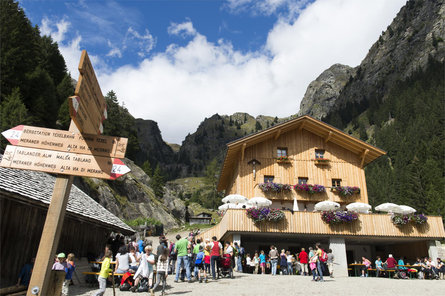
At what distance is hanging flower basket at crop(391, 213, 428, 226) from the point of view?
2398 cm

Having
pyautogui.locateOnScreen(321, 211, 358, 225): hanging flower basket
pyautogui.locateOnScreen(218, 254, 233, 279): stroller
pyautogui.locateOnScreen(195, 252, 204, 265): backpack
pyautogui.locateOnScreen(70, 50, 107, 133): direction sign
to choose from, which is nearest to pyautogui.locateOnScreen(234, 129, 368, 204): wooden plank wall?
pyautogui.locateOnScreen(321, 211, 358, 225): hanging flower basket

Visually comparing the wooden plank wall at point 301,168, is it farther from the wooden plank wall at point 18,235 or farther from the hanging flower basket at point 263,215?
the wooden plank wall at point 18,235

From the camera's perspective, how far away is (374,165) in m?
95.2

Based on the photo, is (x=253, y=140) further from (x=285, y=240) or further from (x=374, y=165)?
(x=374, y=165)

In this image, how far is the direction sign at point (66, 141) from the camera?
5.56 m

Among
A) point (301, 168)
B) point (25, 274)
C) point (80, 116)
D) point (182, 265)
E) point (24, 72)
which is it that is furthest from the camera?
point (24, 72)

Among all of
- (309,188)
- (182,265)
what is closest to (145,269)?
(182,265)

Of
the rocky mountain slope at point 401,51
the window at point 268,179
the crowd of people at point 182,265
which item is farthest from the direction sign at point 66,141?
the rocky mountain slope at point 401,51

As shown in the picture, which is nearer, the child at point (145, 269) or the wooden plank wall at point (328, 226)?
the child at point (145, 269)

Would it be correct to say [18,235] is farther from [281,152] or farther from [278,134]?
[281,152]

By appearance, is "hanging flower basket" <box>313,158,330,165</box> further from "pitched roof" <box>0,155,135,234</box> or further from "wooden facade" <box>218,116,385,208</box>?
"pitched roof" <box>0,155,135,234</box>

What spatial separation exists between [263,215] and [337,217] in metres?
5.12

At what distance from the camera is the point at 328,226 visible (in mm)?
23703

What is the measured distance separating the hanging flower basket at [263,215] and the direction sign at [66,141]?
18.0 meters
